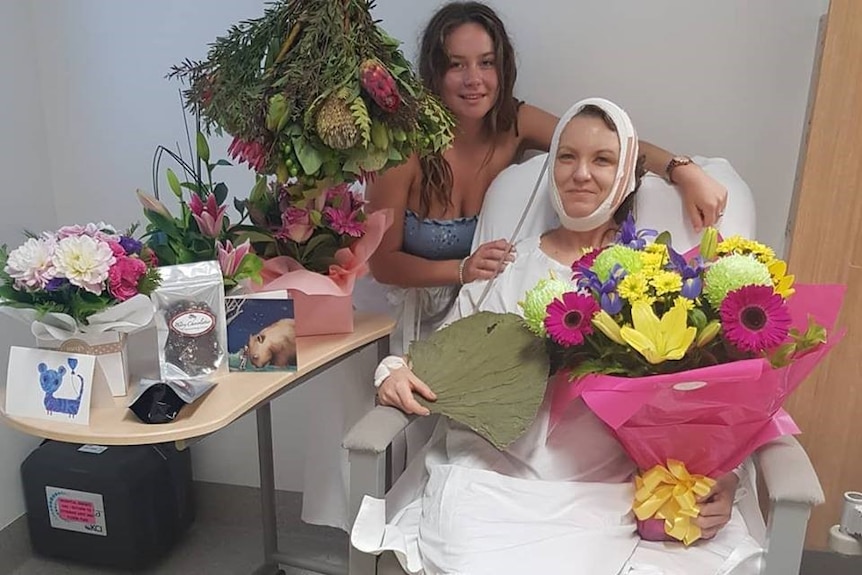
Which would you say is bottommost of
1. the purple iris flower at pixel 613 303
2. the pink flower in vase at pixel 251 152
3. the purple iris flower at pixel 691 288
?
the purple iris flower at pixel 613 303

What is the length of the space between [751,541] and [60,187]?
203 centimetres

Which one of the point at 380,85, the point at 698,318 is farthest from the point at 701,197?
the point at 380,85

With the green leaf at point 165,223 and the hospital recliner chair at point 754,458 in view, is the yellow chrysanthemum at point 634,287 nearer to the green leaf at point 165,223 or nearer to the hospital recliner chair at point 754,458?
the hospital recliner chair at point 754,458

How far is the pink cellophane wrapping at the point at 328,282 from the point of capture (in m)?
1.60

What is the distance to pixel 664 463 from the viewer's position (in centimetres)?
138

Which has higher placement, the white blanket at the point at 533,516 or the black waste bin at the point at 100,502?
the white blanket at the point at 533,516

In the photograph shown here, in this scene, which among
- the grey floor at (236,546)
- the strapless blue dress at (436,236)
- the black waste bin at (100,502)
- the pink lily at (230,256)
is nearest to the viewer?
the pink lily at (230,256)

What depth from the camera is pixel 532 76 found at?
6.68 feet

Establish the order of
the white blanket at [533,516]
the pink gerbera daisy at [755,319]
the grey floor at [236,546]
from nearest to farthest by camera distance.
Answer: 1. the pink gerbera daisy at [755,319]
2. the white blanket at [533,516]
3. the grey floor at [236,546]

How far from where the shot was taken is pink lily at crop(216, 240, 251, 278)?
60.1 inches

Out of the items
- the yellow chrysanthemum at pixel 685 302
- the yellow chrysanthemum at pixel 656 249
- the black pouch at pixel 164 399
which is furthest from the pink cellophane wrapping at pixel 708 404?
the black pouch at pixel 164 399

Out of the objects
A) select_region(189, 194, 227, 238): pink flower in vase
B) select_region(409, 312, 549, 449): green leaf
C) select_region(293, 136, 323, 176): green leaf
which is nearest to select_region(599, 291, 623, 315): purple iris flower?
select_region(409, 312, 549, 449): green leaf

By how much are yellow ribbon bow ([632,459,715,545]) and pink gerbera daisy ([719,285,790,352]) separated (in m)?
0.27

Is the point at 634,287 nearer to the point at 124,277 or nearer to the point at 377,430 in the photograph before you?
the point at 377,430
